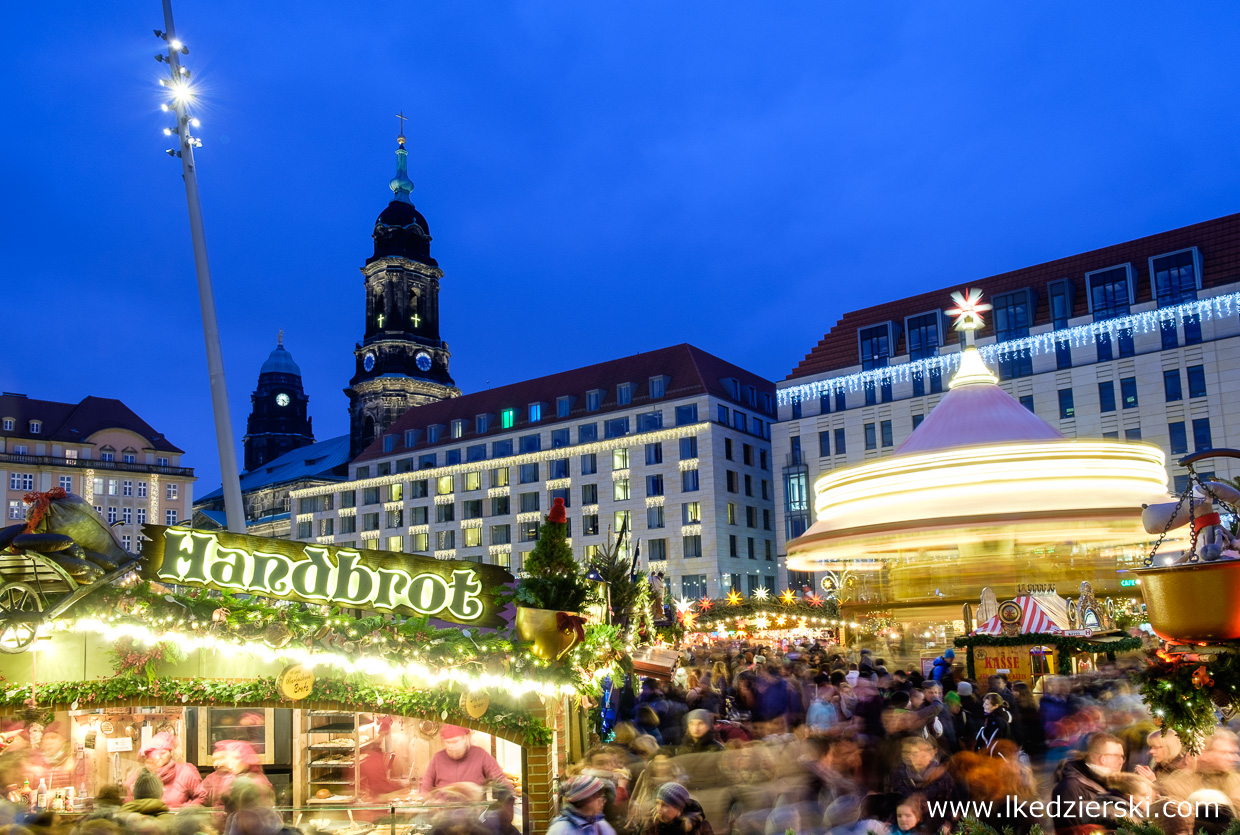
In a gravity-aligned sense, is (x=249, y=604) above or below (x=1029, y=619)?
above

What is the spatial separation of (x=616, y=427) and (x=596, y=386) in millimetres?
4278

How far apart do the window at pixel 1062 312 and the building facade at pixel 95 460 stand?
75243 millimetres

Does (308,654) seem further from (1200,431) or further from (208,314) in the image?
(1200,431)

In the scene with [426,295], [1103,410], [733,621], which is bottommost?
[733,621]

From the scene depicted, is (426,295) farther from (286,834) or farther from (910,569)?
(286,834)

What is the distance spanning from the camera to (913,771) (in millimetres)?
7109

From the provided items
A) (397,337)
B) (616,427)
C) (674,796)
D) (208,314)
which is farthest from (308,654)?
(397,337)

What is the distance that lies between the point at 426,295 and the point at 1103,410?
208ft

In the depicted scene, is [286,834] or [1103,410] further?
[1103,410]

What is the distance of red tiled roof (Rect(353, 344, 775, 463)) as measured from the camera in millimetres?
68688

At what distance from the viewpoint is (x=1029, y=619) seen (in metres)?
17.4

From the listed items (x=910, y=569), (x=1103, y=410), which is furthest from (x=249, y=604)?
(x=1103, y=410)

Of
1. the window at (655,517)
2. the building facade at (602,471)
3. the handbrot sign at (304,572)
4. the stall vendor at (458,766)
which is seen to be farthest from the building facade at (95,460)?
the stall vendor at (458,766)

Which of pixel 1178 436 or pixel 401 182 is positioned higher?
pixel 401 182
